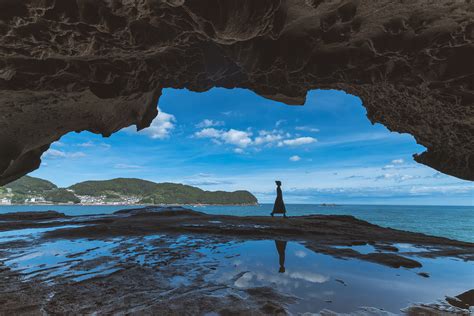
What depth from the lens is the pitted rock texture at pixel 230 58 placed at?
15.9 ft

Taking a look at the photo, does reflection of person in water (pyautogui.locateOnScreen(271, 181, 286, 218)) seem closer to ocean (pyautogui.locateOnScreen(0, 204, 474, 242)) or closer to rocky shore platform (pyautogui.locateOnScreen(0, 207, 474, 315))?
rocky shore platform (pyautogui.locateOnScreen(0, 207, 474, 315))

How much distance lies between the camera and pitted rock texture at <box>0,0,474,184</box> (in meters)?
4.85

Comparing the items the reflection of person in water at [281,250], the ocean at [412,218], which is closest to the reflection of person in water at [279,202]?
the reflection of person in water at [281,250]

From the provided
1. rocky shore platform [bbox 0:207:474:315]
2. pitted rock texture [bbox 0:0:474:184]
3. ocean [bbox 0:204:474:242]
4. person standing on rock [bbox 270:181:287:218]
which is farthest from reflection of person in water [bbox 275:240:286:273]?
ocean [bbox 0:204:474:242]

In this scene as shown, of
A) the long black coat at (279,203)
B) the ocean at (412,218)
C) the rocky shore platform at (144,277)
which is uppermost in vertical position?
the long black coat at (279,203)

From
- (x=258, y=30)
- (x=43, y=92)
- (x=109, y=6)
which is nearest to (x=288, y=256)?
(x=258, y=30)

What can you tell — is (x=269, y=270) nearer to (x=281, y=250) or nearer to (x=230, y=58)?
(x=281, y=250)

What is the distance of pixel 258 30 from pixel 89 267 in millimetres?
5514

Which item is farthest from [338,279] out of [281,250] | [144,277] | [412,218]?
[412,218]

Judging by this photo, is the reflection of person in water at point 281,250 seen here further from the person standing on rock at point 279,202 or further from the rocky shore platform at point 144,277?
the person standing on rock at point 279,202

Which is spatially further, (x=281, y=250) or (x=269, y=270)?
(x=281, y=250)

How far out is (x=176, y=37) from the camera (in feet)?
19.9

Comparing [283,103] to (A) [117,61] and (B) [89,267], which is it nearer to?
(A) [117,61]

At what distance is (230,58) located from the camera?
7461 millimetres
